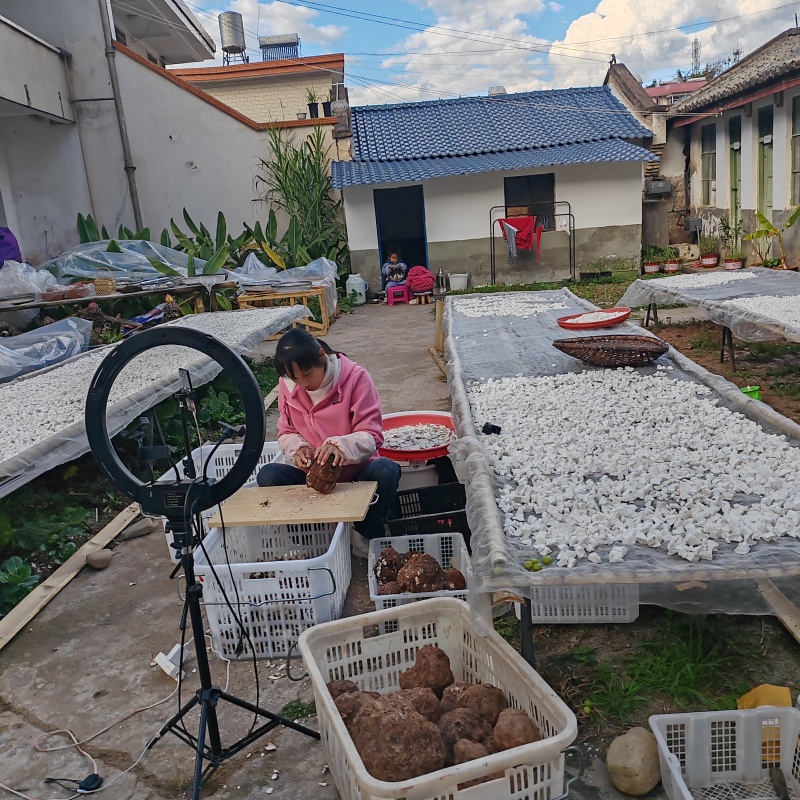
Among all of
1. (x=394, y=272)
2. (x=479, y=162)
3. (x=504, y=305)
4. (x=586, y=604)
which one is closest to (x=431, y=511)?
(x=586, y=604)

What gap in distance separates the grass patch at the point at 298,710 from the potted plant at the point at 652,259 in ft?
39.0

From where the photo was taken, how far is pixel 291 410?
120 inches

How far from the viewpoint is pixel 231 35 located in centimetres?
2205

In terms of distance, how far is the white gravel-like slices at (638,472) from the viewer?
6.50 feet

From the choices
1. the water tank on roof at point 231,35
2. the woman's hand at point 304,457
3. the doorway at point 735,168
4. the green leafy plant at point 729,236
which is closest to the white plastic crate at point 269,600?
the woman's hand at point 304,457

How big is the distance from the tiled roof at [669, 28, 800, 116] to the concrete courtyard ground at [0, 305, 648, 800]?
32.6 ft

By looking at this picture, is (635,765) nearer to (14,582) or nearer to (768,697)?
(768,697)

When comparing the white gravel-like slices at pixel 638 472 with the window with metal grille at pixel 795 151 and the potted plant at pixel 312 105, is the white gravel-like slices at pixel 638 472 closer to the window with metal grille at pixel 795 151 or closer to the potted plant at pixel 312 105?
the window with metal grille at pixel 795 151

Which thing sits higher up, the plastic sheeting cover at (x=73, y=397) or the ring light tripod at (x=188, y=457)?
the ring light tripod at (x=188, y=457)

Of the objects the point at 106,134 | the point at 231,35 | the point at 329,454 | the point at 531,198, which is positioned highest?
the point at 231,35

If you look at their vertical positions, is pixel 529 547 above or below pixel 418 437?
above

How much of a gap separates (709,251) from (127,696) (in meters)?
13.0

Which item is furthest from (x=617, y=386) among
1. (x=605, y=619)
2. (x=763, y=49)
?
(x=763, y=49)

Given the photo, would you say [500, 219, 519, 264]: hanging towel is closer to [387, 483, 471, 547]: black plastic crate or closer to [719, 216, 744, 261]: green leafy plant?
[719, 216, 744, 261]: green leafy plant
